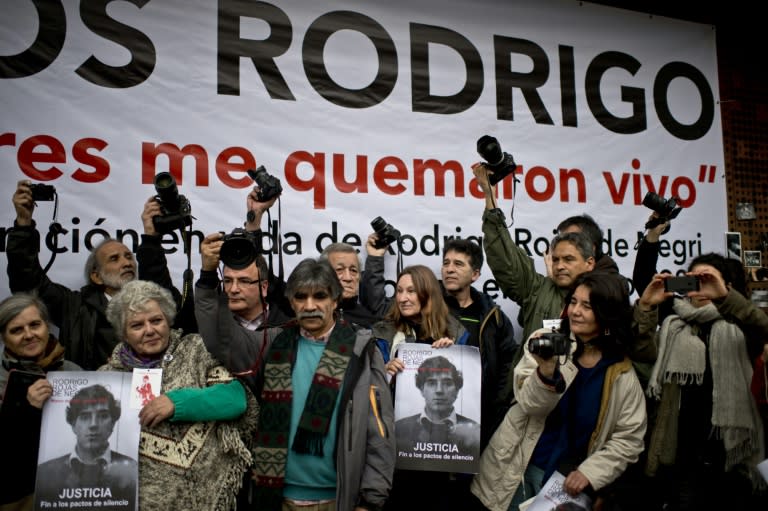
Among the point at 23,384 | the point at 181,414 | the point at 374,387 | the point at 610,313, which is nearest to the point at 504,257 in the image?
the point at 610,313

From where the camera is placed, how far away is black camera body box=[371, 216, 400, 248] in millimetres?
3930

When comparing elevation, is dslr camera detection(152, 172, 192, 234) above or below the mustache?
above

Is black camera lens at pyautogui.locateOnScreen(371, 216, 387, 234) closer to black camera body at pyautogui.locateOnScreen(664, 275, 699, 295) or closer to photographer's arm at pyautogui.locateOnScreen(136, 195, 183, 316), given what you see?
photographer's arm at pyautogui.locateOnScreen(136, 195, 183, 316)

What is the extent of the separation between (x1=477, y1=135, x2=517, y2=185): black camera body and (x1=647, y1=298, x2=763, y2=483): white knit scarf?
119 centimetres

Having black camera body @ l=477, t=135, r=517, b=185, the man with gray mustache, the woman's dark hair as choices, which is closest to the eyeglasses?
the man with gray mustache

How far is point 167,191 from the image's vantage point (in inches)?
116

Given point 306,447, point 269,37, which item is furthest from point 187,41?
point 306,447

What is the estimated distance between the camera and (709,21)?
17.2 feet

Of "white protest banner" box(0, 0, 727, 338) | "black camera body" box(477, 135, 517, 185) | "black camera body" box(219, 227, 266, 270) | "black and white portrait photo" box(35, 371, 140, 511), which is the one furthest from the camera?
"white protest banner" box(0, 0, 727, 338)

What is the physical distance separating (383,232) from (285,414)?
1.65 m

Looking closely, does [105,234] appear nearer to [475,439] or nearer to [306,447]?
[306,447]

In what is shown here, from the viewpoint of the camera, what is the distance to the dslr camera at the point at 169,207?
2939 mm

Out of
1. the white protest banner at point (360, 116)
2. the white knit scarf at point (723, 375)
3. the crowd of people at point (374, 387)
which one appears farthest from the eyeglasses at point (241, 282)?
the white knit scarf at point (723, 375)

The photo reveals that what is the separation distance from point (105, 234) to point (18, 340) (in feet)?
3.61
